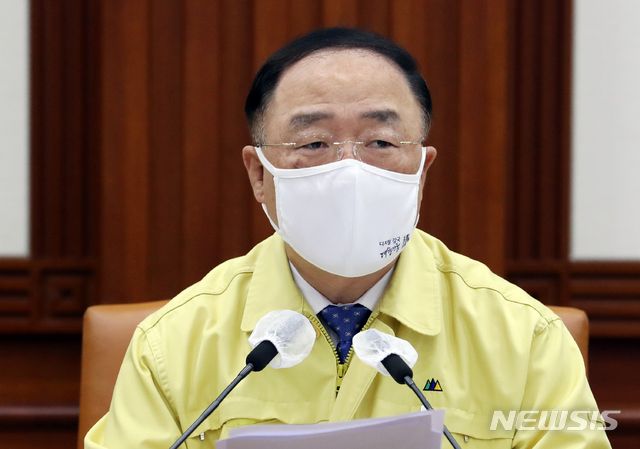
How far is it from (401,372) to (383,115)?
1.69 feet

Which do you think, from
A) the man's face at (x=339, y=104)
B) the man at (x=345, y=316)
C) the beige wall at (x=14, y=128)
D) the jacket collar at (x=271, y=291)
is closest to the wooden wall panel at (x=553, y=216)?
the man at (x=345, y=316)

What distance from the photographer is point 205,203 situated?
1905 mm

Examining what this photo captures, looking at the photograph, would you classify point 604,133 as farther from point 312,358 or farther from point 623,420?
point 312,358

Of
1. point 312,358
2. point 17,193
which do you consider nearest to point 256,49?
point 17,193

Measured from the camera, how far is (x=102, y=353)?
4.44 feet

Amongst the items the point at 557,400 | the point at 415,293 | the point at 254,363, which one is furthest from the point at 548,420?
the point at 254,363

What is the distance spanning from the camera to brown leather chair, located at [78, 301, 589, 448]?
4.42 feet

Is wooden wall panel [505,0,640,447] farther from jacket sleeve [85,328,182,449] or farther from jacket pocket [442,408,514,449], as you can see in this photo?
jacket sleeve [85,328,182,449]

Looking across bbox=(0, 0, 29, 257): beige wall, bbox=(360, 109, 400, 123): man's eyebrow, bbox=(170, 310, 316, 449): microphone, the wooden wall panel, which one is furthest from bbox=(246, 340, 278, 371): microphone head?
bbox=(0, 0, 29, 257): beige wall

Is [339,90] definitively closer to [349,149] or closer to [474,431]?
[349,149]

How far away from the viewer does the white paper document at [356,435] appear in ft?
2.65

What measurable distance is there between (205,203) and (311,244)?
84 cm

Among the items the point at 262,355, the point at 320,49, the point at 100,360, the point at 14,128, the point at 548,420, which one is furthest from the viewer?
the point at 14,128

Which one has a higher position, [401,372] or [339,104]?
[339,104]
